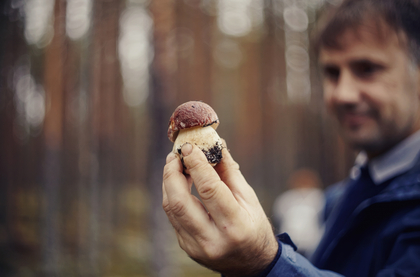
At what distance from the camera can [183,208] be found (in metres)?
1.11

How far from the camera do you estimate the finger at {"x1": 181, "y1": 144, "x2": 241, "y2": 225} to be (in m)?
1.05

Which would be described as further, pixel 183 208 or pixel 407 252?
pixel 407 252

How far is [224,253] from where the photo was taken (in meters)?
1.06

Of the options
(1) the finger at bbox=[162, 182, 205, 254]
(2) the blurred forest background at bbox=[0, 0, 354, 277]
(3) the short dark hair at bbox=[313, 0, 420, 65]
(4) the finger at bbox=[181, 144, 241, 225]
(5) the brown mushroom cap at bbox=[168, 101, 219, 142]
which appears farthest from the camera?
(2) the blurred forest background at bbox=[0, 0, 354, 277]

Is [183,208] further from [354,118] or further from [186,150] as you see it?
[354,118]

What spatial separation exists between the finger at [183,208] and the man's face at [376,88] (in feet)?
5.33

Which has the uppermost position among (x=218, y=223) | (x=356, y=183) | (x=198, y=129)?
(x=198, y=129)

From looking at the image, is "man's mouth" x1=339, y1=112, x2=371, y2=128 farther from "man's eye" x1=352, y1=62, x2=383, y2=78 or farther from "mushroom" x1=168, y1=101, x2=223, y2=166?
"mushroom" x1=168, y1=101, x2=223, y2=166

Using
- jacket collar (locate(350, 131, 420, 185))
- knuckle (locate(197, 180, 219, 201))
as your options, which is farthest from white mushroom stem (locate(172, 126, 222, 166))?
jacket collar (locate(350, 131, 420, 185))

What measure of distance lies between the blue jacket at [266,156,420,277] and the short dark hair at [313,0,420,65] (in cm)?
110

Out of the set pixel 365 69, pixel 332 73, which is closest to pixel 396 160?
pixel 365 69

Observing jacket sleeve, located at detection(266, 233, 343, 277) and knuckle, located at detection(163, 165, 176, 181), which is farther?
knuckle, located at detection(163, 165, 176, 181)

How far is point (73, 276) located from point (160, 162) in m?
2.94

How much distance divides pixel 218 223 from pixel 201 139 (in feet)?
1.59
